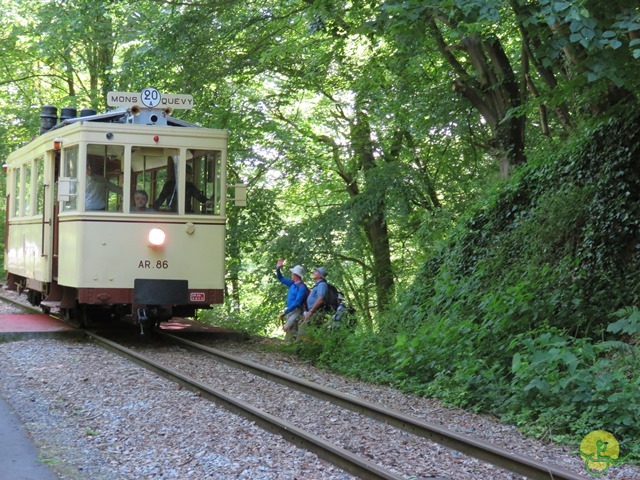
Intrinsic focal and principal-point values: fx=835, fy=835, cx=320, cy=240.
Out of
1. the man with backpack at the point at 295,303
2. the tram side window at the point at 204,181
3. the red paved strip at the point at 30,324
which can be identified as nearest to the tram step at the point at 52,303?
the red paved strip at the point at 30,324

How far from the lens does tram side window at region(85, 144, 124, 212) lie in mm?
11297

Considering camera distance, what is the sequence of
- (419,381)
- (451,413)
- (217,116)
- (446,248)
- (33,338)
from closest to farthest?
1. (451,413)
2. (419,381)
3. (33,338)
4. (446,248)
5. (217,116)

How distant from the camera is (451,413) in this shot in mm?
7648

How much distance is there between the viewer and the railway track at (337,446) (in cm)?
541

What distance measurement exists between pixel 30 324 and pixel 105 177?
3.47 m

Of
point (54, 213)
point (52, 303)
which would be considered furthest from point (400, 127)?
point (52, 303)

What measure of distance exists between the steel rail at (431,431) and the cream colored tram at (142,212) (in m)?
2.31

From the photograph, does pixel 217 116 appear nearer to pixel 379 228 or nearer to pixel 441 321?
pixel 379 228

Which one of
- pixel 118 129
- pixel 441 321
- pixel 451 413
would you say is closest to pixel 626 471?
pixel 451 413

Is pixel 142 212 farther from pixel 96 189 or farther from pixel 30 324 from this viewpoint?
pixel 30 324

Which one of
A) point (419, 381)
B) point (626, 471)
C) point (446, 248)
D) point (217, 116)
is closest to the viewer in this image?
point (626, 471)

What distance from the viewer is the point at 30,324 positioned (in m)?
13.4

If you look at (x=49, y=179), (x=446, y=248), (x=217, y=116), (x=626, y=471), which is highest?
(x=217, y=116)

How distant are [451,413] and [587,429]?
141 centimetres
